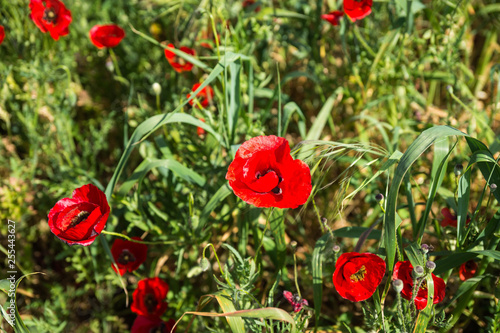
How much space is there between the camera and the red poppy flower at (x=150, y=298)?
4.72 ft

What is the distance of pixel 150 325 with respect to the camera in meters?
1.48

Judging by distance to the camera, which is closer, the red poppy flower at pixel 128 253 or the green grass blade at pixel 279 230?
the green grass blade at pixel 279 230

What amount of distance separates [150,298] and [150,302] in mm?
14

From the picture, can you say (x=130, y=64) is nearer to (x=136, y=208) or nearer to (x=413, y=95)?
(x=136, y=208)

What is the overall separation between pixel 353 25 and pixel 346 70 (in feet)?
0.76

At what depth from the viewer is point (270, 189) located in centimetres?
108

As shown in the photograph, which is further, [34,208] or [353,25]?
[34,208]

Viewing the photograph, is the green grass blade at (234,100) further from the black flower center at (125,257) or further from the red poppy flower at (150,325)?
the red poppy flower at (150,325)

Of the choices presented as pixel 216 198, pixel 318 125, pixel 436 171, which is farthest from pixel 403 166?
pixel 318 125

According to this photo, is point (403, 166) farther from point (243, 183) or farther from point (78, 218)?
point (78, 218)

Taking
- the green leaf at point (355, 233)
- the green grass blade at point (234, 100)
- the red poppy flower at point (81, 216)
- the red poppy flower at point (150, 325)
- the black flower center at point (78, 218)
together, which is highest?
the green grass blade at point (234, 100)

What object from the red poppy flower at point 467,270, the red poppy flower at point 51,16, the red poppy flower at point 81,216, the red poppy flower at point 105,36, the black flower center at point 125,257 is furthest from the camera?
the red poppy flower at point 105,36

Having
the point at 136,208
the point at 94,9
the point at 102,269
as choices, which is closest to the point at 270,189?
the point at 136,208

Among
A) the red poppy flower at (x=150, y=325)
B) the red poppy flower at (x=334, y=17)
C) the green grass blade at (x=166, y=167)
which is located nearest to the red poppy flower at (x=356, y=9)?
the red poppy flower at (x=334, y=17)
